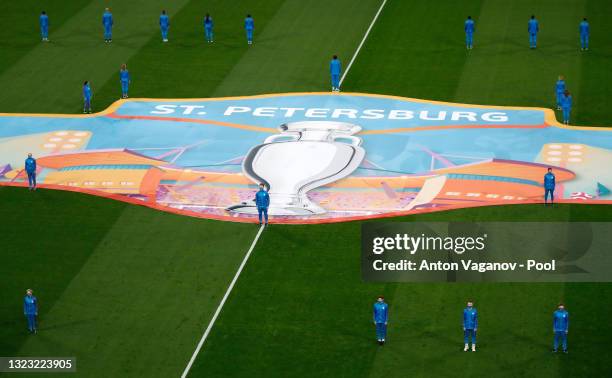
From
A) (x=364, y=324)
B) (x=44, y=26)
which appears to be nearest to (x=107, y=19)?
(x=44, y=26)

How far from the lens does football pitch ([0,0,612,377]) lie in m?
39.8

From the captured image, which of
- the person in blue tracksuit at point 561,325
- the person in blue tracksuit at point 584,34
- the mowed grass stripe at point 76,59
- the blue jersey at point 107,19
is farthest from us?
the blue jersey at point 107,19

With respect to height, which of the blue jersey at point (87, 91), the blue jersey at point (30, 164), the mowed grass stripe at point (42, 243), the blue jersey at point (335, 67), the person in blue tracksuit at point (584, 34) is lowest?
the mowed grass stripe at point (42, 243)

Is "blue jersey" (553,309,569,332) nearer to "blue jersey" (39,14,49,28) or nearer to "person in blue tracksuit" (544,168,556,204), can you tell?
"person in blue tracksuit" (544,168,556,204)

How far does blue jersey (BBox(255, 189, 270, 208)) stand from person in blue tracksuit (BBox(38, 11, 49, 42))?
25349 mm

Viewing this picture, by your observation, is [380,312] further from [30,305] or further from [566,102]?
[566,102]

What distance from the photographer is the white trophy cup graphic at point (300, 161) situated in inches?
1954

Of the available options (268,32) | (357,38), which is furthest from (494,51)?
(268,32)

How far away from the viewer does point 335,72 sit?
200ft

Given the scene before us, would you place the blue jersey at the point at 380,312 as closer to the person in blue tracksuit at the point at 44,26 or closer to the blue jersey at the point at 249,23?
the blue jersey at the point at 249,23

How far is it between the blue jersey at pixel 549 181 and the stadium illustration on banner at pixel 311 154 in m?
1.18

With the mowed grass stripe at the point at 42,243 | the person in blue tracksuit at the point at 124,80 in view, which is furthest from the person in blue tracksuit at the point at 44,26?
the mowed grass stripe at the point at 42,243

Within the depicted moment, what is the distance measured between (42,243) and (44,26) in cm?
2460

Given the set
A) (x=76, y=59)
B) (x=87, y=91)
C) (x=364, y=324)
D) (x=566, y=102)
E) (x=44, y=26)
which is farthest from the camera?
(x=44, y=26)
